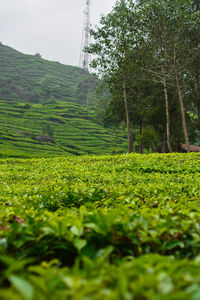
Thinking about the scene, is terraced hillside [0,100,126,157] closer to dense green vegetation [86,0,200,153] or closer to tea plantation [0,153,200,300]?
dense green vegetation [86,0,200,153]

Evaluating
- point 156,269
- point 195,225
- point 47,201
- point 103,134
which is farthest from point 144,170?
point 103,134

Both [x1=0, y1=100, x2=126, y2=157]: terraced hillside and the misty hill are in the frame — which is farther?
the misty hill

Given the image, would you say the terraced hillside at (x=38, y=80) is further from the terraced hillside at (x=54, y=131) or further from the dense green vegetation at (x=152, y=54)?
the dense green vegetation at (x=152, y=54)

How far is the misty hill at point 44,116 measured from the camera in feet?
133

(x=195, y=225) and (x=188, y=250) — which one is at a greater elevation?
(x=195, y=225)

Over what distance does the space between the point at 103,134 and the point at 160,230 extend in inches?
2170

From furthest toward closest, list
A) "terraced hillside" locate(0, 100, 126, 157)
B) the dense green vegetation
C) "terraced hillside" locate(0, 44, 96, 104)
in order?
"terraced hillside" locate(0, 44, 96, 104)
"terraced hillside" locate(0, 100, 126, 157)
the dense green vegetation

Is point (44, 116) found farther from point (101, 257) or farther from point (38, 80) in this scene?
point (101, 257)

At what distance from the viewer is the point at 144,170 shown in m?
8.71

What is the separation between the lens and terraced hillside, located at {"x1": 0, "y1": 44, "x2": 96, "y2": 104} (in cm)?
8138

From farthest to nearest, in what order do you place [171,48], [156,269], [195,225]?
1. [171,48]
2. [195,225]
3. [156,269]

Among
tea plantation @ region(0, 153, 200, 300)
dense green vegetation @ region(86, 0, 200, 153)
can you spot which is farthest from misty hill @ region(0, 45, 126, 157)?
tea plantation @ region(0, 153, 200, 300)

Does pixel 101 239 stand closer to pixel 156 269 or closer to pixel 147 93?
pixel 156 269

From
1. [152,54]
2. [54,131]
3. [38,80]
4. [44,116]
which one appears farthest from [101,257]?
[38,80]
